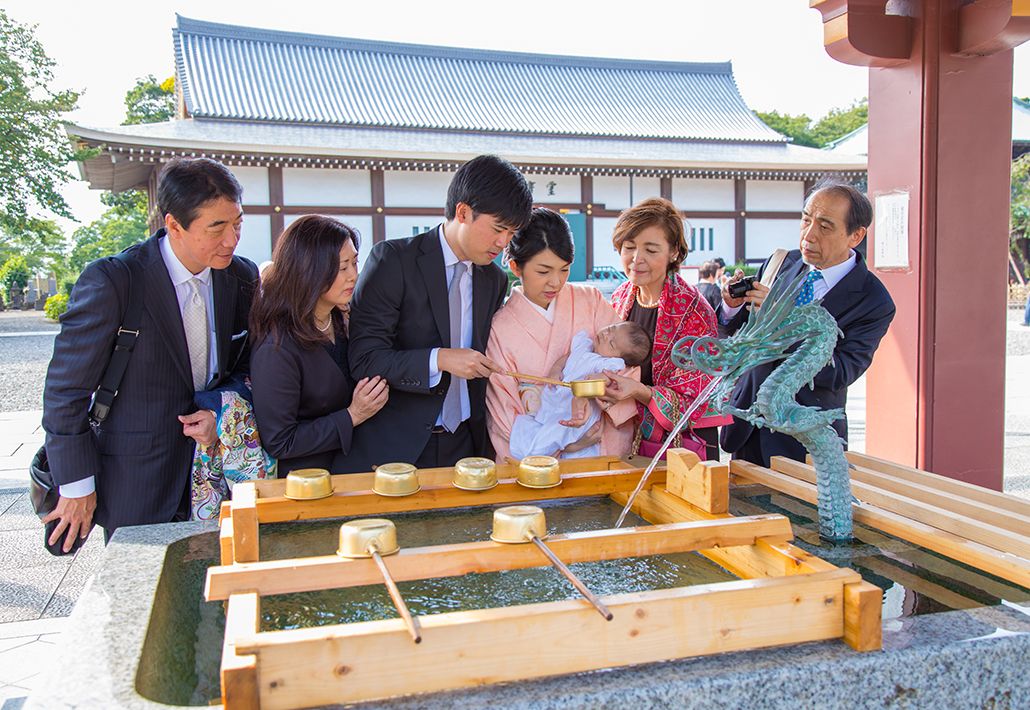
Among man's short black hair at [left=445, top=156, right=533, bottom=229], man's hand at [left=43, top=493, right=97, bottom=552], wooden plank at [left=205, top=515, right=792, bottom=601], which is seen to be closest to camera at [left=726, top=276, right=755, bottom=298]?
man's short black hair at [left=445, top=156, right=533, bottom=229]

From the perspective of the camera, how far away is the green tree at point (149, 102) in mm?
33875

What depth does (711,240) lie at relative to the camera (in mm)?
17391

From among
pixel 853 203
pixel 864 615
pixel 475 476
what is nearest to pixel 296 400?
pixel 475 476

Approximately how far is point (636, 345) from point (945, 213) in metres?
1.99

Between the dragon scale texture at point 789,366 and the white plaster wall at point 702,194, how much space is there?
16.1 m

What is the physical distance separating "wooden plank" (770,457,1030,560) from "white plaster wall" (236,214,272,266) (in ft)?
45.4

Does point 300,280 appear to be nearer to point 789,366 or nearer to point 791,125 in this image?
point 789,366

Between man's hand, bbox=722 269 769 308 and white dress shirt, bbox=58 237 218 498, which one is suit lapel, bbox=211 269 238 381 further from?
man's hand, bbox=722 269 769 308

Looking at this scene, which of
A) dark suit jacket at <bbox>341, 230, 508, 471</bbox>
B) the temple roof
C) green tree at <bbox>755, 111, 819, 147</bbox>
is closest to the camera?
dark suit jacket at <bbox>341, 230, 508, 471</bbox>

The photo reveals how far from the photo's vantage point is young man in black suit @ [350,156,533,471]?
7.46 ft

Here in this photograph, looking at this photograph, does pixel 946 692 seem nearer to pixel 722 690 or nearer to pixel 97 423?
pixel 722 690

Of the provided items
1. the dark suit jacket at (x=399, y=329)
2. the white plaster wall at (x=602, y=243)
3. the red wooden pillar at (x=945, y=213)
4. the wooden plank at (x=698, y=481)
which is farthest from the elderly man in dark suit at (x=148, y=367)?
the white plaster wall at (x=602, y=243)

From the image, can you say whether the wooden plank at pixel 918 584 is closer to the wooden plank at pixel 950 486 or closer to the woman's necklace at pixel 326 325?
the wooden plank at pixel 950 486

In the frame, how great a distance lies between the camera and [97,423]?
2.15 m
